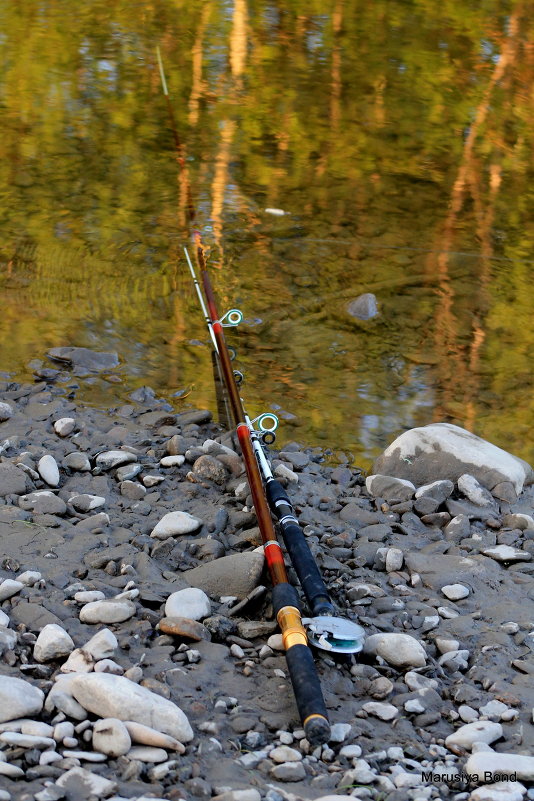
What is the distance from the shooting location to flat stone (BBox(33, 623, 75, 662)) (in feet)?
7.36

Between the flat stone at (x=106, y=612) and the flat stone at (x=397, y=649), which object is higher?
the flat stone at (x=106, y=612)

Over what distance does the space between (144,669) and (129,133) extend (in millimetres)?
5266

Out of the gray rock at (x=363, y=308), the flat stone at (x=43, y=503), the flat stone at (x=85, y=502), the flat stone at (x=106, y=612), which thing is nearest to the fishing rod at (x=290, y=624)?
the flat stone at (x=106, y=612)

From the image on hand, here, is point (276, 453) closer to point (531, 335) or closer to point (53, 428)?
point (53, 428)

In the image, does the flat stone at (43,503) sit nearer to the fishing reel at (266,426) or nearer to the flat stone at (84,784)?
the fishing reel at (266,426)

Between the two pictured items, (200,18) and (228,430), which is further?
(200,18)

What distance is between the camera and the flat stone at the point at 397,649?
2.42m

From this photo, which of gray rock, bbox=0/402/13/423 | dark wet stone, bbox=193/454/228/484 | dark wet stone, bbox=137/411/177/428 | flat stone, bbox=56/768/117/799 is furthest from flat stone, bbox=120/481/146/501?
flat stone, bbox=56/768/117/799

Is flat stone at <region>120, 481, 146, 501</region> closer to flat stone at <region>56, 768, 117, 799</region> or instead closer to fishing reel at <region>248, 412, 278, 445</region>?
fishing reel at <region>248, 412, 278, 445</region>

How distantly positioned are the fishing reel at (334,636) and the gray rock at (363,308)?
8.53 feet

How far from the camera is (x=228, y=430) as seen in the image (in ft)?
12.7

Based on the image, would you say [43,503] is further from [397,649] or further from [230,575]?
[397,649]

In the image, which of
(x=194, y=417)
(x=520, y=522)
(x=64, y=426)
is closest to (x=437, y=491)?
(x=520, y=522)

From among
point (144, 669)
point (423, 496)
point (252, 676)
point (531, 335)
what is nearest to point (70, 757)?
point (144, 669)
